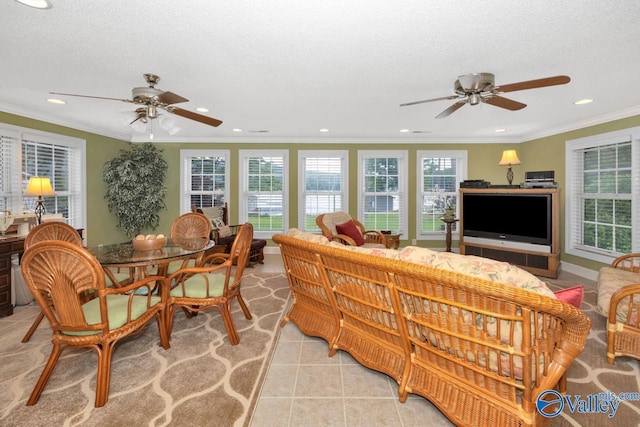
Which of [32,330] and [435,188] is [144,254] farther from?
[435,188]

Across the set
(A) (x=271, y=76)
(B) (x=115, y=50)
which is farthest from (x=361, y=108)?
(B) (x=115, y=50)

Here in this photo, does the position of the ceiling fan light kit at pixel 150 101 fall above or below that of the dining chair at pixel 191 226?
above

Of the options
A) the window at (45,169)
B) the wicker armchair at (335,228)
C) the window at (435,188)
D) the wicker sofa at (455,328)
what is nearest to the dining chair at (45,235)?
the window at (45,169)

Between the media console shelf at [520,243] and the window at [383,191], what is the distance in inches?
48.7

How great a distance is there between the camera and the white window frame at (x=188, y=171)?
6.13 m

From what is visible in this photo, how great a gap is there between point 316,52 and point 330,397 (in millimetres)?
2442

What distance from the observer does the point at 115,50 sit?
2.37 metres

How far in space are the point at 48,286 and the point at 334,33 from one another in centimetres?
236

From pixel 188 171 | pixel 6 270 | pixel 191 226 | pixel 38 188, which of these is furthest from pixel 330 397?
pixel 188 171

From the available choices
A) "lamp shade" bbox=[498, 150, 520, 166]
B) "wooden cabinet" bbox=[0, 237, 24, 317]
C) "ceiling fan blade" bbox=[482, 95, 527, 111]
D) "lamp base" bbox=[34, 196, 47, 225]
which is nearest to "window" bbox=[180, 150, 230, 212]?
"lamp base" bbox=[34, 196, 47, 225]

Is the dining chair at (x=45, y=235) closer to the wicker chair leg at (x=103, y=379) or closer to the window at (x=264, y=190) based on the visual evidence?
the wicker chair leg at (x=103, y=379)

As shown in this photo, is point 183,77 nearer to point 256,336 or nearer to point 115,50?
point 115,50

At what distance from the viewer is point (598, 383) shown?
202 cm

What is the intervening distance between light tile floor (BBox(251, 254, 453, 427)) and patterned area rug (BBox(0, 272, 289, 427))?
0.12m
